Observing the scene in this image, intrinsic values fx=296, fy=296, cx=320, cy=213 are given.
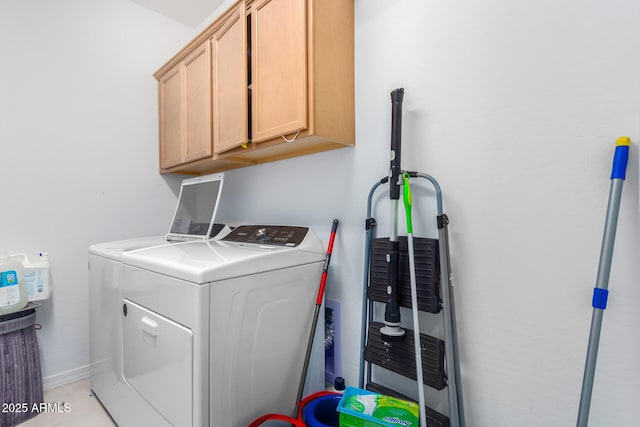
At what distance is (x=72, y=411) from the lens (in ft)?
5.67

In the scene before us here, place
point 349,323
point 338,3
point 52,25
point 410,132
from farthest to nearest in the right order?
point 52,25
point 349,323
point 338,3
point 410,132

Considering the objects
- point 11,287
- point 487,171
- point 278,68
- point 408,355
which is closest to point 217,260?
point 408,355

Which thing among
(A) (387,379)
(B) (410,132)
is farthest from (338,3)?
(A) (387,379)

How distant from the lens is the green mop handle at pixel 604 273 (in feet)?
2.63

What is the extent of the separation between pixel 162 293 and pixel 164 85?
6.41ft

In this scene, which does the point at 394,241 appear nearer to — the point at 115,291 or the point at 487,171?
the point at 487,171

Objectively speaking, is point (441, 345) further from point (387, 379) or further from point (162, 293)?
point (162, 293)

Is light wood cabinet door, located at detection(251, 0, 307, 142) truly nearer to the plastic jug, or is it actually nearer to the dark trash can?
the plastic jug

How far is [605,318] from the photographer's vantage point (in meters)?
0.90

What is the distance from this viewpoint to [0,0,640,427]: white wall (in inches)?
36.0

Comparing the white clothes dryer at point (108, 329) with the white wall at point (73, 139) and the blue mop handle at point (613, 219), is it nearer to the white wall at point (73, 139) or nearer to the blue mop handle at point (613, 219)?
the white wall at point (73, 139)

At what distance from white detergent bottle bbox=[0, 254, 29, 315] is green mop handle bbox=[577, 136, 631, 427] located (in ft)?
8.58

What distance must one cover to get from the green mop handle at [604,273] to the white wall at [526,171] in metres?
0.10

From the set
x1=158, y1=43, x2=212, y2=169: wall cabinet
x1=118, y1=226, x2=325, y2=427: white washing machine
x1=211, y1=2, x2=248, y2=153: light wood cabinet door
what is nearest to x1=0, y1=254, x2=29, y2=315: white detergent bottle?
x1=118, y1=226, x2=325, y2=427: white washing machine
